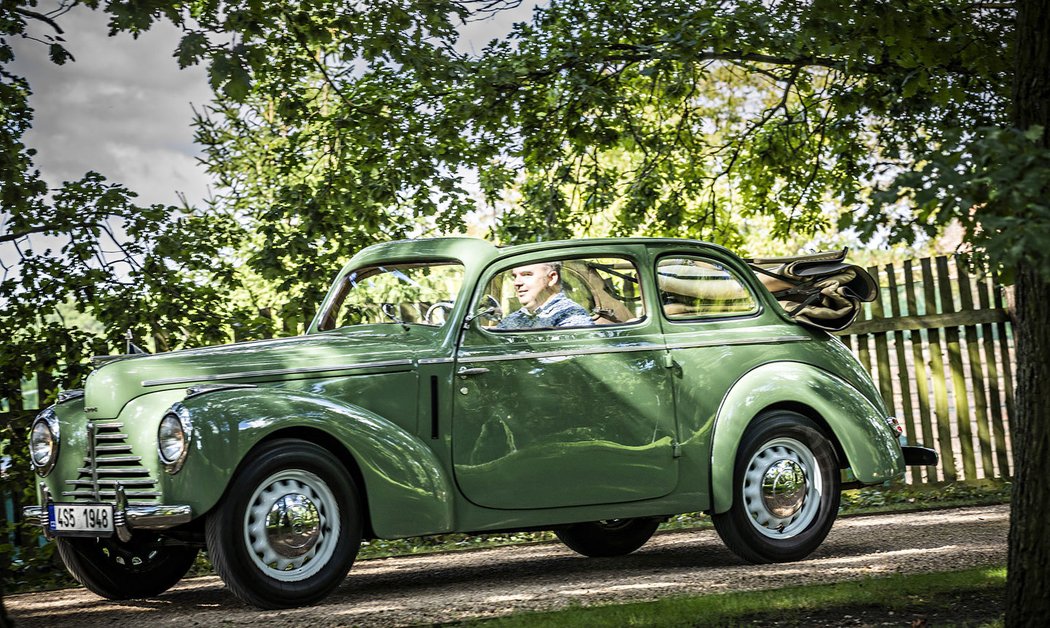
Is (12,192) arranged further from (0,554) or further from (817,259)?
(817,259)

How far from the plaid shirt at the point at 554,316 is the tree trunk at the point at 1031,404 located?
115 inches

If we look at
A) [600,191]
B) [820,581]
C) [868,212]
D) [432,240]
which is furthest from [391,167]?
[868,212]

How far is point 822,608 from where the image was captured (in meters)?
5.25

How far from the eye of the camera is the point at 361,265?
751cm

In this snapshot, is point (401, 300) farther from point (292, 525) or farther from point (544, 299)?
point (292, 525)

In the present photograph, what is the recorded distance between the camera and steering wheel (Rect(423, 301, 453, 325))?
6758 millimetres

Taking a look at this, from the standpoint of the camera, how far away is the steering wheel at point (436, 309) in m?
6.76

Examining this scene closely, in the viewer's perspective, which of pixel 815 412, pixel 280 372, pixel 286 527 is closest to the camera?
pixel 286 527

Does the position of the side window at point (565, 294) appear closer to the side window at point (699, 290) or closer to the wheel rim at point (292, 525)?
the side window at point (699, 290)

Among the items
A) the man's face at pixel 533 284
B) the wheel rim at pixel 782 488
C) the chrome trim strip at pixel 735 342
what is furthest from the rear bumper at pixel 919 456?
the man's face at pixel 533 284

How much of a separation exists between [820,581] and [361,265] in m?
3.41

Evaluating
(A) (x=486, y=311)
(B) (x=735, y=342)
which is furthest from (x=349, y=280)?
(B) (x=735, y=342)

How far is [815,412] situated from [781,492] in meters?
0.56

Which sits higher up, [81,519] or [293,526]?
[81,519]
